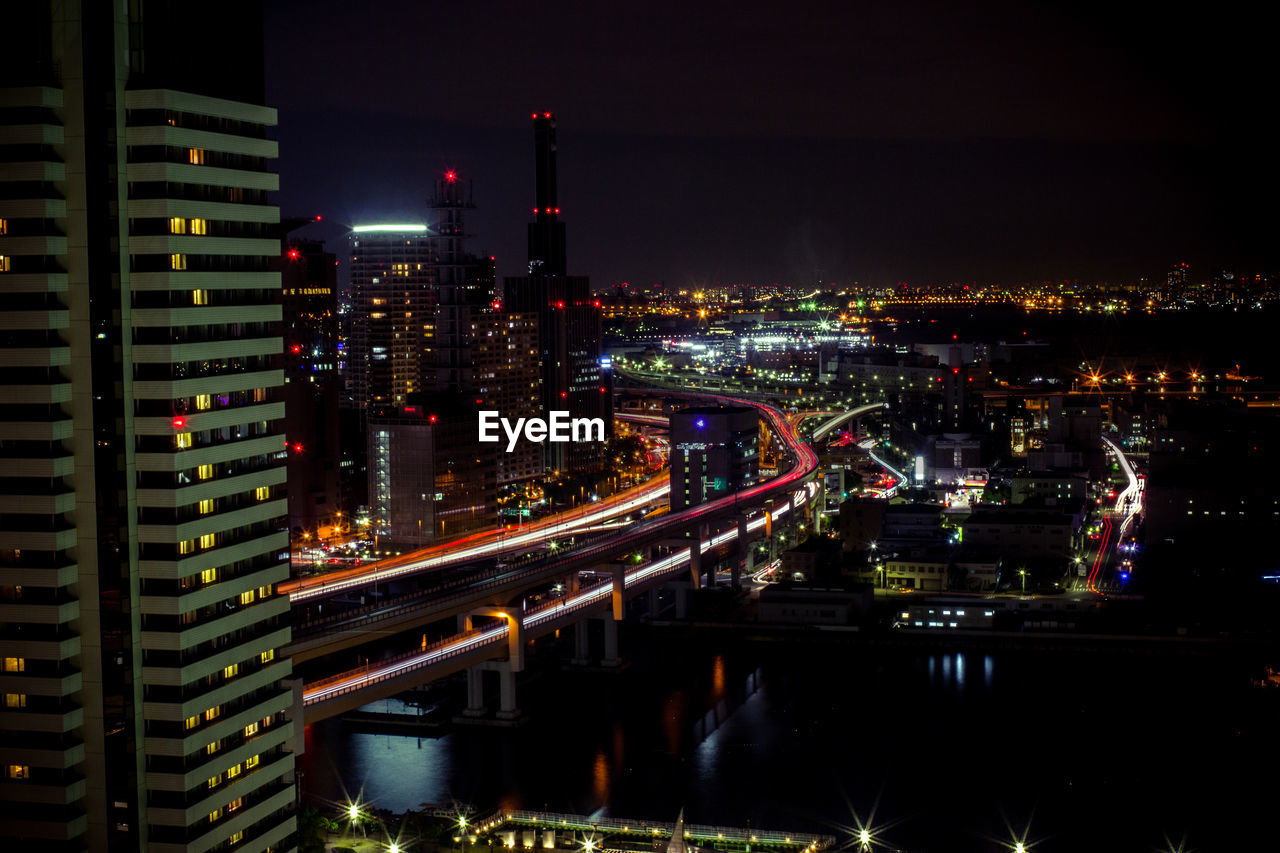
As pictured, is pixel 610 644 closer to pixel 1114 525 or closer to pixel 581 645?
pixel 581 645

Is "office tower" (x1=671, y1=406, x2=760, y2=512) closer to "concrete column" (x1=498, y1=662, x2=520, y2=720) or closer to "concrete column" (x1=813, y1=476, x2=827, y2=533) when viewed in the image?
"concrete column" (x1=813, y1=476, x2=827, y2=533)

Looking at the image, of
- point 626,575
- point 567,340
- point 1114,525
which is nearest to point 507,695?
point 626,575

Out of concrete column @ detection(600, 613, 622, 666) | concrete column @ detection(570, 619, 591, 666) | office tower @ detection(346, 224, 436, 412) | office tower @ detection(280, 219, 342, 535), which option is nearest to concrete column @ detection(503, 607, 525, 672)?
concrete column @ detection(570, 619, 591, 666)

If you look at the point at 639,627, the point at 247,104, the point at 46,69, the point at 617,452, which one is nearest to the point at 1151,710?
the point at 639,627

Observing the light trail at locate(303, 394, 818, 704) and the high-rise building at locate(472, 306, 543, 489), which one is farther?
the high-rise building at locate(472, 306, 543, 489)

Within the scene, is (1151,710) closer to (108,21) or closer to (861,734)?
(861,734)

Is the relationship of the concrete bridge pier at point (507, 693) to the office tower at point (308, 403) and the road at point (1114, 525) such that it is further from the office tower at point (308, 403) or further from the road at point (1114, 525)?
the road at point (1114, 525)

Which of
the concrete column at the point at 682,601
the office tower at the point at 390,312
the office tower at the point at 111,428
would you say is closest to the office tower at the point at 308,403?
the concrete column at the point at 682,601
